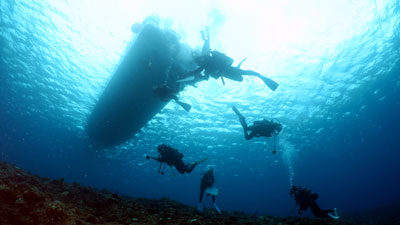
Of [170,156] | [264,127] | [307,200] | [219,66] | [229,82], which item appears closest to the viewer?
[219,66]

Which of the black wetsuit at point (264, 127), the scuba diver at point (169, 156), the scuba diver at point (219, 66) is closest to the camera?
the scuba diver at point (219, 66)

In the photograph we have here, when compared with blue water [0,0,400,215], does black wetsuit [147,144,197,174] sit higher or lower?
lower

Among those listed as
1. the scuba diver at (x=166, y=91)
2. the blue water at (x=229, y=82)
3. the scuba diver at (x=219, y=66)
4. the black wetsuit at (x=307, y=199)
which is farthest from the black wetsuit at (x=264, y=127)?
the blue water at (x=229, y=82)

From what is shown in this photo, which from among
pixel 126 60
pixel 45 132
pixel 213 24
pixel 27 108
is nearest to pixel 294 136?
pixel 213 24

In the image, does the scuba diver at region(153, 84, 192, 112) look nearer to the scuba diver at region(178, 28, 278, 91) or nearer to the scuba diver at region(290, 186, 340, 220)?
the scuba diver at region(178, 28, 278, 91)

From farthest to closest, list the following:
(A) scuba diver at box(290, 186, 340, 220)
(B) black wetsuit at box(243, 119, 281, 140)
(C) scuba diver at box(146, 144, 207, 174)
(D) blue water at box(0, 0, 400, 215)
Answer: (D) blue water at box(0, 0, 400, 215) → (C) scuba diver at box(146, 144, 207, 174) → (B) black wetsuit at box(243, 119, 281, 140) → (A) scuba diver at box(290, 186, 340, 220)

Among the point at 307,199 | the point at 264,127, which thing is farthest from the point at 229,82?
the point at 307,199

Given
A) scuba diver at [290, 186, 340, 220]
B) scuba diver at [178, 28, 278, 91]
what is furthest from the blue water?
scuba diver at [290, 186, 340, 220]

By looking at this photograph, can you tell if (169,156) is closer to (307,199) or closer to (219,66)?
(219,66)

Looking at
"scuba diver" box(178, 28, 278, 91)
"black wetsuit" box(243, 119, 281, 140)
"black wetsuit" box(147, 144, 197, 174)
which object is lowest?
"black wetsuit" box(147, 144, 197, 174)

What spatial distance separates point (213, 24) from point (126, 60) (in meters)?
5.38

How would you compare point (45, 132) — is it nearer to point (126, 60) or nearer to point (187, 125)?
point (187, 125)

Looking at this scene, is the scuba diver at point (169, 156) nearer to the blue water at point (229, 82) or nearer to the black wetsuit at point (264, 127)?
the black wetsuit at point (264, 127)

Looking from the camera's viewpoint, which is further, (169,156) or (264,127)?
(169,156)
